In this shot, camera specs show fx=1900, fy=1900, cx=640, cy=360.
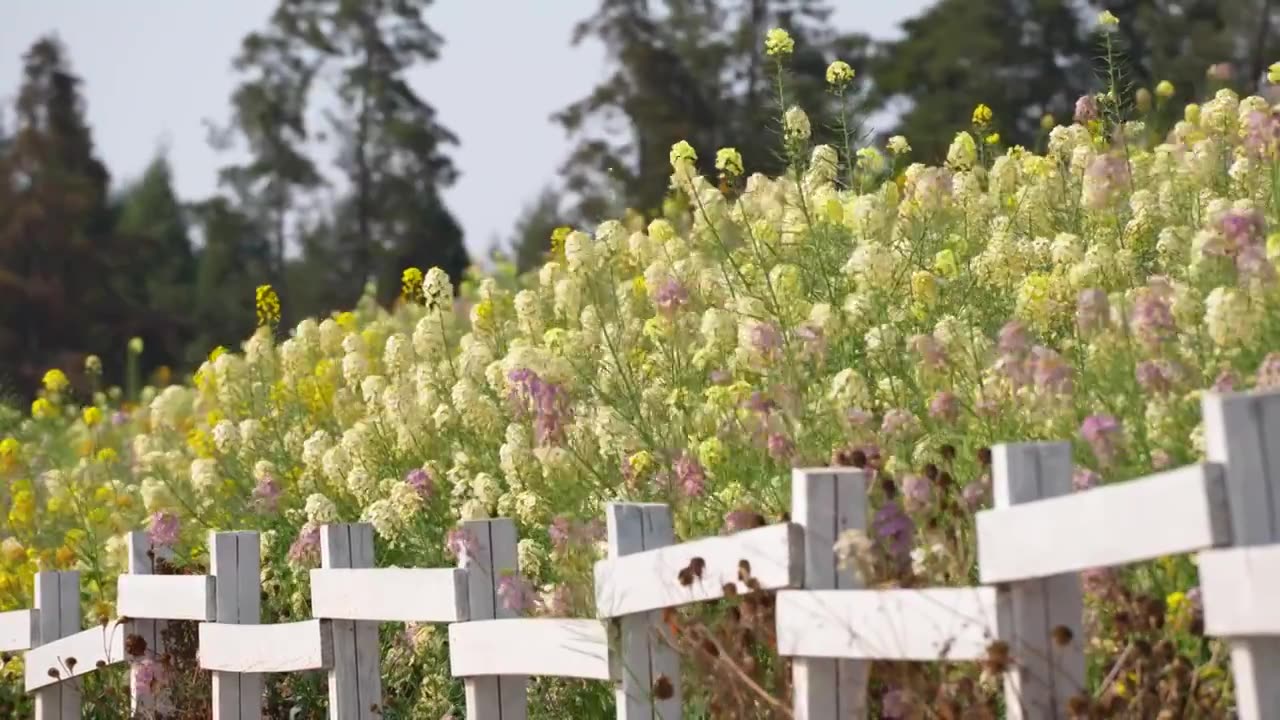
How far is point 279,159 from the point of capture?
4094 centimetres

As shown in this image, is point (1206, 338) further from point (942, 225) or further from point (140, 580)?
point (140, 580)

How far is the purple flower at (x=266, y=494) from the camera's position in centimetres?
823

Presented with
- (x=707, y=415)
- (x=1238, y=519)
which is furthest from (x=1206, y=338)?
(x=1238, y=519)

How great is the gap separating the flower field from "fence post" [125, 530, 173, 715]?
12 cm

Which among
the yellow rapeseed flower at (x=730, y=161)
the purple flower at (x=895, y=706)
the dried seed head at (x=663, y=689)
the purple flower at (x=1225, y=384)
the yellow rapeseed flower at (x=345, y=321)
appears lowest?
the purple flower at (x=895, y=706)

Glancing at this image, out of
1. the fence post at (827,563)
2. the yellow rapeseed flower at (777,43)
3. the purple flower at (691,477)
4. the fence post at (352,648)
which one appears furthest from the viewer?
the yellow rapeseed flower at (777,43)

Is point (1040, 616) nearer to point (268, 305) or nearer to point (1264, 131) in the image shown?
point (1264, 131)

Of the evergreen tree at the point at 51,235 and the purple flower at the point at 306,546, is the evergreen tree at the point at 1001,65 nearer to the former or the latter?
the evergreen tree at the point at 51,235

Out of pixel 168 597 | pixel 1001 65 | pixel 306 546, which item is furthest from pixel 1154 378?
pixel 1001 65

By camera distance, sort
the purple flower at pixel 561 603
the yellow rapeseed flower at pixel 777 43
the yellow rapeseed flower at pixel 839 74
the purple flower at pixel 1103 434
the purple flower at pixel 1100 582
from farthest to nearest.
A: 1. the yellow rapeseed flower at pixel 839 74
2. the yellow rapeseed flower at pixel 777 43
3. the purple flower at pixel 561 603
4. the purple flower at pixel 1103 434
5. the purple flower at pixel 1100 582

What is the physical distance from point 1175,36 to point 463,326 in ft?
80.3

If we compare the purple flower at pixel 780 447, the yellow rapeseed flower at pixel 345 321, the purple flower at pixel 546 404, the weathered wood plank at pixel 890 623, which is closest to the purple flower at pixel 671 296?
the purple flower at pixel 546 404

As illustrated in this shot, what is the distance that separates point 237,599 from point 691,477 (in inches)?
82.4

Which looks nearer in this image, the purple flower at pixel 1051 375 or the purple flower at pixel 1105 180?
the purple flower at pixel 1051 375
